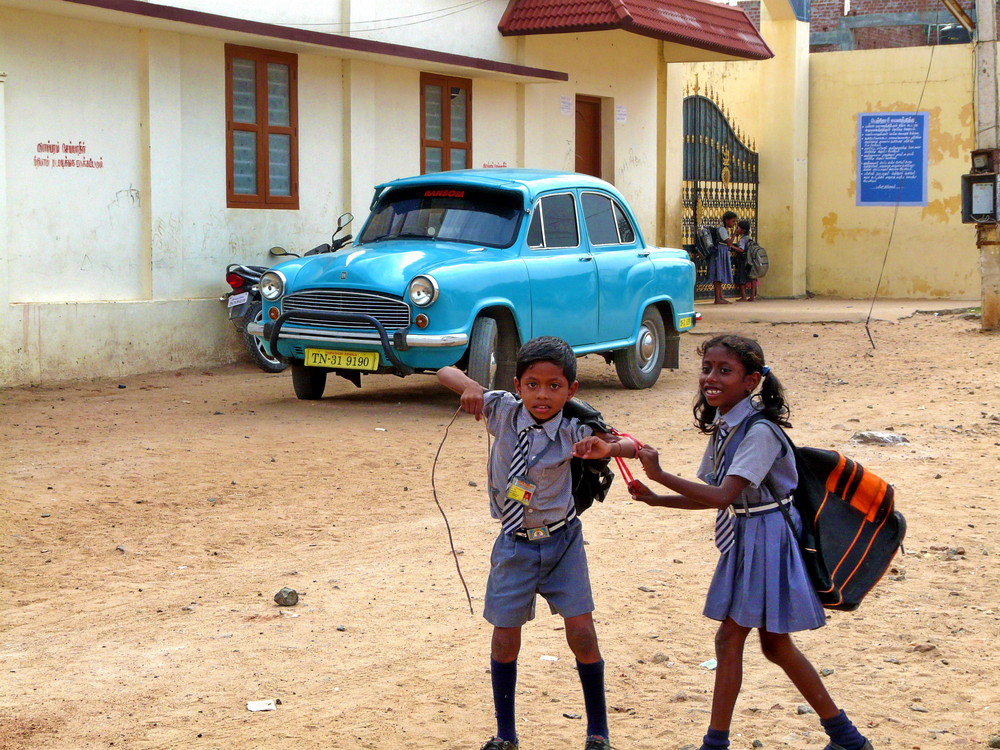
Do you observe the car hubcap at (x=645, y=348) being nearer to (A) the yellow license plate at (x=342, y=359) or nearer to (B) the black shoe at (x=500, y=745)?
(A) the yellow license plate at (x=342, y=359)

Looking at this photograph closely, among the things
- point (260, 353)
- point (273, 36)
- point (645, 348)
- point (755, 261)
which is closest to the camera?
point (645, 348)

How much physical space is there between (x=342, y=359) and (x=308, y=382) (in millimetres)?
1004

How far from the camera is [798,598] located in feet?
11.0

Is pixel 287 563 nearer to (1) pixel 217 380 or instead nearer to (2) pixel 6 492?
(2) pixel 6 492

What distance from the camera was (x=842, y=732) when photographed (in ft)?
11.3

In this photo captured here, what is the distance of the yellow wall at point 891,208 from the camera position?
20812 millimetres

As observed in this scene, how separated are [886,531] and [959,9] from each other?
519 inches

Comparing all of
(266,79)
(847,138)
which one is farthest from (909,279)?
(266,79)

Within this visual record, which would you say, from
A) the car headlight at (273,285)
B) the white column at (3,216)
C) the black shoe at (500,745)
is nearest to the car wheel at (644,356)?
the car headlight at (273,285)

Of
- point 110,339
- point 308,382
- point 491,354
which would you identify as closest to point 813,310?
point 491,354

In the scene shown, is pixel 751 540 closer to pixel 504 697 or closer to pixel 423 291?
pixel 504 697

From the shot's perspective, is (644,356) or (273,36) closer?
(644,356)

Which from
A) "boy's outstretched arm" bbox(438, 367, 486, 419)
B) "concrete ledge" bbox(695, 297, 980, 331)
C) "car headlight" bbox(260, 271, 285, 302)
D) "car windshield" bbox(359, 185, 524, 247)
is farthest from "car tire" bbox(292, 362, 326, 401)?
"concrete ledge" bbox(695, 297, 980, 331)

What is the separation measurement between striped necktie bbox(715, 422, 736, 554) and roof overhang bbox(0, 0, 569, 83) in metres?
8.41
